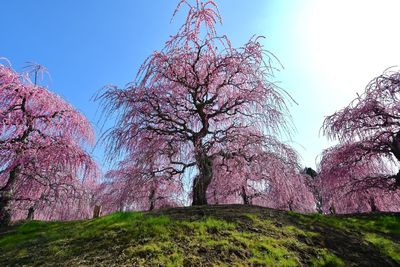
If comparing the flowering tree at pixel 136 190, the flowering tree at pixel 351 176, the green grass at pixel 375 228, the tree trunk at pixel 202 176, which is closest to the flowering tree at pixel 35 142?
the flowering tree at pixel 136 190

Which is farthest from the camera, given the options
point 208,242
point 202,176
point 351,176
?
point 351,176

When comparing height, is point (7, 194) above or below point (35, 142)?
below

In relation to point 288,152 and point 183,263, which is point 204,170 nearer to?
point 288,152

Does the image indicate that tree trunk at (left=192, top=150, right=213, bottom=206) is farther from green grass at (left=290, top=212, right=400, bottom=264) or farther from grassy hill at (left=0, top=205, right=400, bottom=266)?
green grass at (left=290, top=212, right=400, bottom=264)

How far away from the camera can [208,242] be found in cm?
509

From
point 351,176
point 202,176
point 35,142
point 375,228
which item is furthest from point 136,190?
point 351,176

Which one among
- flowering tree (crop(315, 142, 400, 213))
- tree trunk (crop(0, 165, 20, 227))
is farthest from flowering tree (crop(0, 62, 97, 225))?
flowering tree (crop(315, 142, 400, 213))

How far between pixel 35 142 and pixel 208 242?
6.09 metres

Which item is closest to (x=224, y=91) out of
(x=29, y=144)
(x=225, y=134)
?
(x=225, y=134)

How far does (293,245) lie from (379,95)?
7.04 m

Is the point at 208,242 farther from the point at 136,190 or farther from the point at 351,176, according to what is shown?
the point at 351,176

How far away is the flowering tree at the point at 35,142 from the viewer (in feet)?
26.8

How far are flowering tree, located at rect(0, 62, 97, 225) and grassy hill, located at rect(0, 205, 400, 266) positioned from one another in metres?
1.85

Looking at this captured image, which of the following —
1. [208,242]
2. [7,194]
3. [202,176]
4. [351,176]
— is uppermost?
[351,176]
